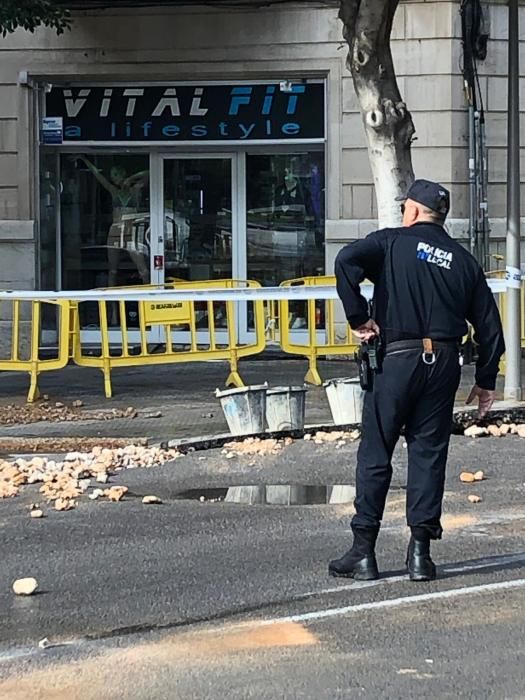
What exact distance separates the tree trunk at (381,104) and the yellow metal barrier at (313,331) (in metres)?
1.77

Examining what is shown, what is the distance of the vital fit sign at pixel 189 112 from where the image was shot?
50.2ft

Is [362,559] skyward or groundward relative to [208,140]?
groundward

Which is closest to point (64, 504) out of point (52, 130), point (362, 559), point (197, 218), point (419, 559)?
point (362, 559)

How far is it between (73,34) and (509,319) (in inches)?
303

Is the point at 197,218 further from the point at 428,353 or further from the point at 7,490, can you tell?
the point at 428,353

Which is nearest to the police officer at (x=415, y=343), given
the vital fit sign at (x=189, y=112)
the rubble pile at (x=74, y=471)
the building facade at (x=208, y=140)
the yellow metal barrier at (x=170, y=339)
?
the rubble pile at (x=74, y=471)

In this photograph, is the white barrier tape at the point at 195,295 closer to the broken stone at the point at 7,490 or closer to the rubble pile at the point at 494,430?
the rubble pile at the point at 494,430

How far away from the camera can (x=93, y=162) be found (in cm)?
1593

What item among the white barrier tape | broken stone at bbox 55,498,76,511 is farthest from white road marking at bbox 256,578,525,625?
the white barrier tape

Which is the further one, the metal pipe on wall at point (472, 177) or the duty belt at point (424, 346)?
the metal pipe on wall at point (472, 177)

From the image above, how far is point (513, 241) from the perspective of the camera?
1033 cm

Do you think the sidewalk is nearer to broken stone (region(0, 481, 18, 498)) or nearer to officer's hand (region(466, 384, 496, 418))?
broken stone (region(0, 481, 18, 498))

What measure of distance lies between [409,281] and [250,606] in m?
Answer: 1.71

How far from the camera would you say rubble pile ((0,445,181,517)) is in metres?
7.68
